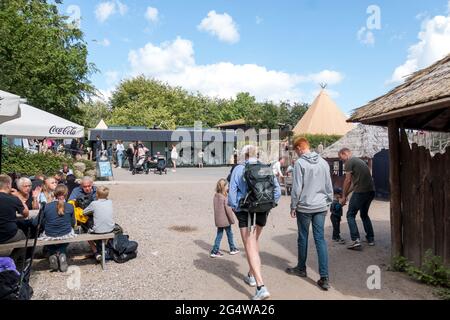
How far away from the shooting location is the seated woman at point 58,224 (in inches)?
232

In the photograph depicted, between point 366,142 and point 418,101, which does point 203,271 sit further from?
point 366,142

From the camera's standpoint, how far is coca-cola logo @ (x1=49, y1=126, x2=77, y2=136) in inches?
351

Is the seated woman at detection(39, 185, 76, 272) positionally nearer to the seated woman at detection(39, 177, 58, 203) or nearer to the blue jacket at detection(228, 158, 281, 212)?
the seated woman at detection(39, 177, 58, 203)

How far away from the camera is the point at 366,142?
53.3 ft

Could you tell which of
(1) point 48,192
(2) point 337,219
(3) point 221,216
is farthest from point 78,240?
(2) point 337,219

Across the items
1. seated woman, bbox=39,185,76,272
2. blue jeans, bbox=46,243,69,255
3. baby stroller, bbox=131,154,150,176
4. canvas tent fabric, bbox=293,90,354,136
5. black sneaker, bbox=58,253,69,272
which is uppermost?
canvas tent fabric, bbox=293,90,354,136

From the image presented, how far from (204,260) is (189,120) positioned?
53175mm

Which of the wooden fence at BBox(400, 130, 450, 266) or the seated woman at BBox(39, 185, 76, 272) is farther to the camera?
the seated woman at BBox(39, 185, 76, 272)

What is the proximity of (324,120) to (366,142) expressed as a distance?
3145 cm

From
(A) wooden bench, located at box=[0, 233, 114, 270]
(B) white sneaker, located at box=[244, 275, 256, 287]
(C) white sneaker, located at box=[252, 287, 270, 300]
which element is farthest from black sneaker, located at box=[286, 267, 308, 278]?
(A) wooden bench, located at box=[0, 233, 114, 270]

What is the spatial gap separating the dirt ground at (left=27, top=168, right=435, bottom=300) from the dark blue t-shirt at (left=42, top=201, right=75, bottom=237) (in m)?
0.59

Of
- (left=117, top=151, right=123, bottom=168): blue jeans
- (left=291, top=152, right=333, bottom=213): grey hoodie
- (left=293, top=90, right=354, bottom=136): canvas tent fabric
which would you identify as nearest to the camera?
(left=291, top=152, right=333, bottom=213): grey hoodie

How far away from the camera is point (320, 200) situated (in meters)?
5.35

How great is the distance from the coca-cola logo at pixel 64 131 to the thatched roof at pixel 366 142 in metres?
10.4
